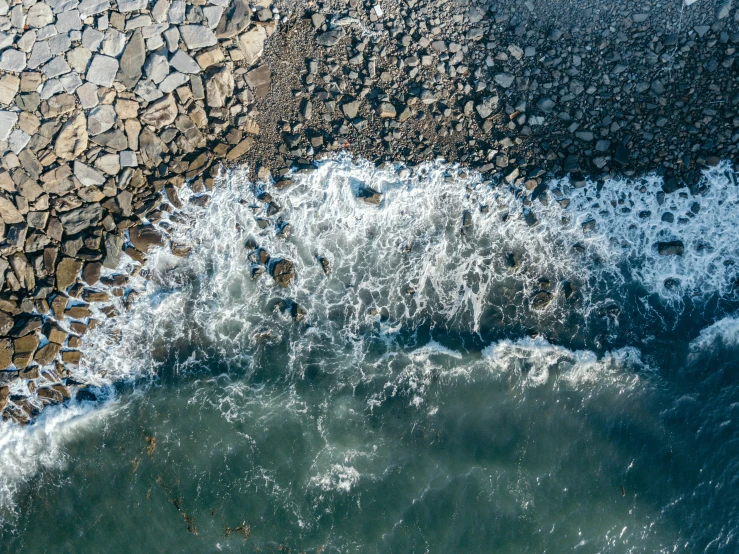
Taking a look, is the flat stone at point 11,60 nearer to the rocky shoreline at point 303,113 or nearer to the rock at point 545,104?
the rocky shoreline at point 303,113

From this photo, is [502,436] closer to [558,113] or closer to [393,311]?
Answer: [393,311]

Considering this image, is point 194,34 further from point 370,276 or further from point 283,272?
point 370,276

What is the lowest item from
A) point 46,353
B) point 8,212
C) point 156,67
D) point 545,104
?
point 46,353

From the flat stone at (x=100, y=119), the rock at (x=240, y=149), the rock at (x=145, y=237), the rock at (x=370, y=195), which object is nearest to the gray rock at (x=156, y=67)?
the flat stone at (x=100, y=119)

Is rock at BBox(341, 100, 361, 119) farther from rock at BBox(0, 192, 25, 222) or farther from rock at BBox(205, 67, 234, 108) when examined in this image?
rock at BBox(0, 192, 25, 222)

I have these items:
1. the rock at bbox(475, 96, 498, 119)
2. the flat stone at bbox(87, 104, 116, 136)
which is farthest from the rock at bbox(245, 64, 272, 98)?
the rock at bbox(475, 96, 498, 119)

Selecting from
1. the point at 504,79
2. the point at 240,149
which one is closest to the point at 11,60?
the point at 240,149

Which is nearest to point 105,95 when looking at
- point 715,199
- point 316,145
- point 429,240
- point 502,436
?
point 316,145
